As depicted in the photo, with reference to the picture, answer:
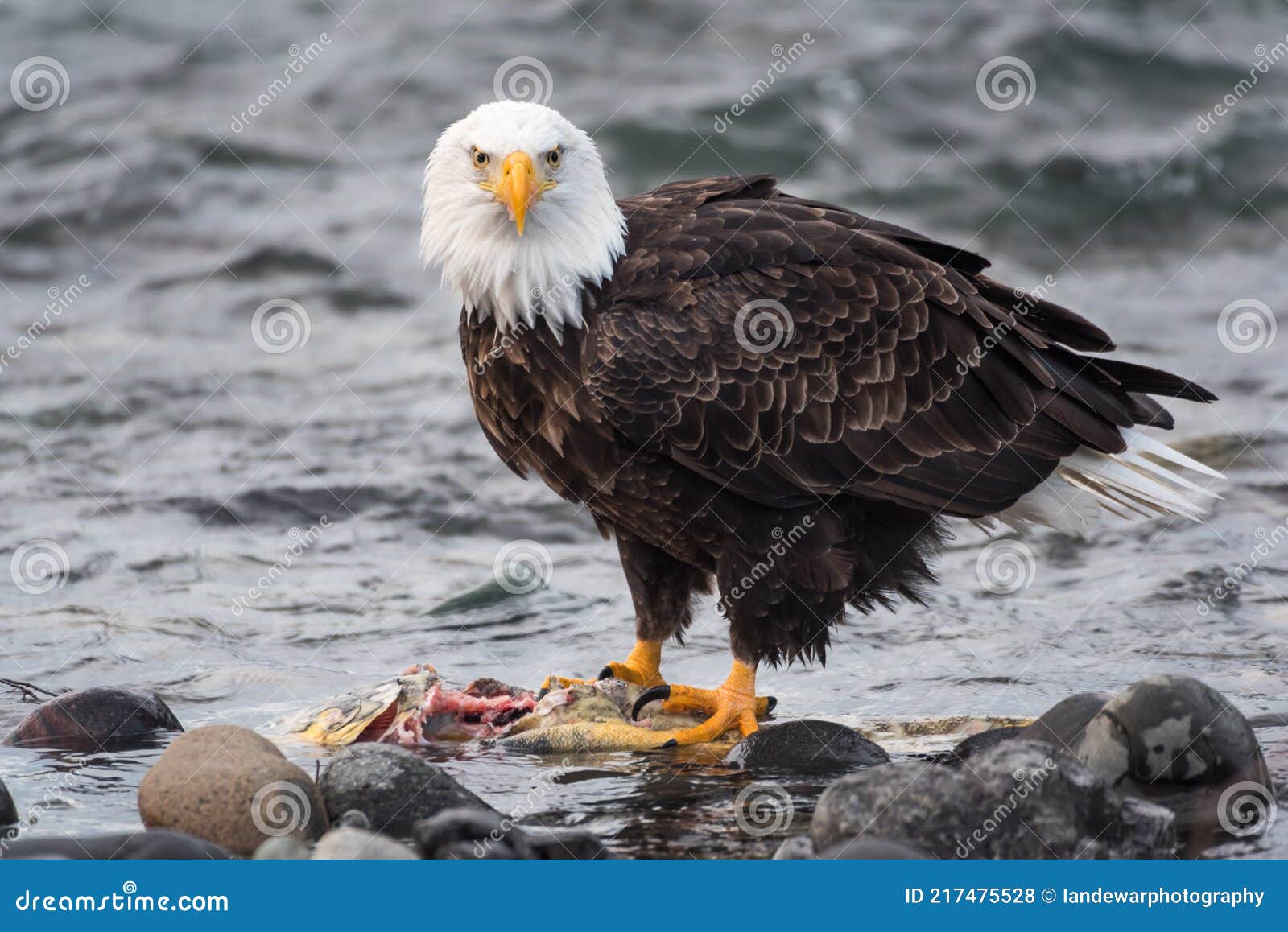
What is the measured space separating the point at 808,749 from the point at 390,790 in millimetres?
1560

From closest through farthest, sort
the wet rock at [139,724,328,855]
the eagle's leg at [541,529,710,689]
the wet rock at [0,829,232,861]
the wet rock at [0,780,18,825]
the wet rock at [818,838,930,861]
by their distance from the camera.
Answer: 1. the wet rock at [818,838,930,861]
2. the wet rock at [0,829,232,861]
3. the wet rock at [139,724,328,855]
4. the wet rock at [0,780,18,825]
5. the eagle's leg at [541,529,710,689]

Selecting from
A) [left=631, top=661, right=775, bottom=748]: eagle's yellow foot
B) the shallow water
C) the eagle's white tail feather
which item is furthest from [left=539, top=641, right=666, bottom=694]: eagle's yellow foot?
the eagle's white tail feather

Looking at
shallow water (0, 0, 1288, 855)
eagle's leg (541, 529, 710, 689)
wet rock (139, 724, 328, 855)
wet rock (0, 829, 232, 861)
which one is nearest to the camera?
wet rock (0, 829, 232, 861)

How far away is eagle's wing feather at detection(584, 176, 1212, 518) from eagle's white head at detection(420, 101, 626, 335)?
0.15m

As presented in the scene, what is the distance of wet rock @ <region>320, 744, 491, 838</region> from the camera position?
14.7ft

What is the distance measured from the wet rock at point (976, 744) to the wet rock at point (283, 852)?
7.32 feet

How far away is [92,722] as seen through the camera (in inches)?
218

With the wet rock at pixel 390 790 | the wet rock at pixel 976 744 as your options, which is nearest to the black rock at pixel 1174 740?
the wet rock at pixel 976 744

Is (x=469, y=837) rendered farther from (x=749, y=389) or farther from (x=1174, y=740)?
(x=749, y=389)

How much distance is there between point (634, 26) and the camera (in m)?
17.4

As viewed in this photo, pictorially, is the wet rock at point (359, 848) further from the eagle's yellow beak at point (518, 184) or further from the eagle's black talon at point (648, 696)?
the eagle's yellow beak at point (518, 184)

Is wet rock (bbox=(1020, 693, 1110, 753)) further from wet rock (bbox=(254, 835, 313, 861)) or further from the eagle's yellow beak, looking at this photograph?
the eagle's yellow beak

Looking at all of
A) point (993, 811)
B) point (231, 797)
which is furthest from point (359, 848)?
point (993, 811)

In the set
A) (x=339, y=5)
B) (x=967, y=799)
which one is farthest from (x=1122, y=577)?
(x=339, y=5)
